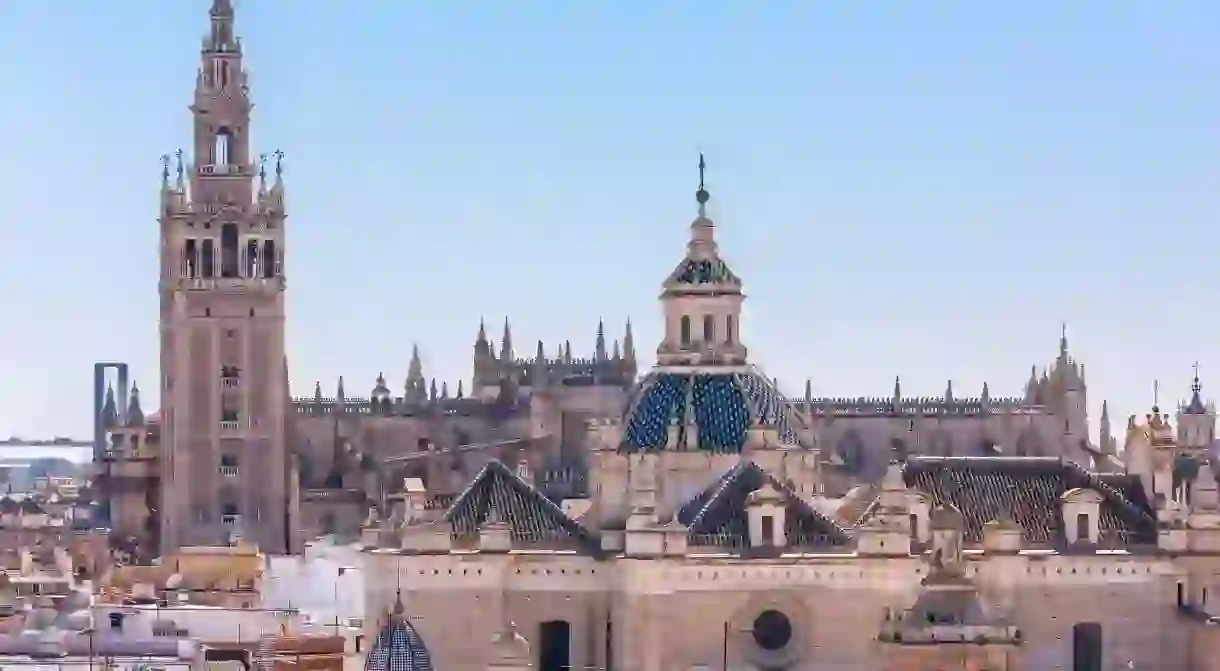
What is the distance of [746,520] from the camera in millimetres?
57000

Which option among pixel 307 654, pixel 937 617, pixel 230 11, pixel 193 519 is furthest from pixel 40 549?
pixel 937 617

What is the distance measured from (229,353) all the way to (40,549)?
300 inches

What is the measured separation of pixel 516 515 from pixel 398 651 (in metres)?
4.05

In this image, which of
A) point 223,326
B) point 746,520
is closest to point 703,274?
point 746,520

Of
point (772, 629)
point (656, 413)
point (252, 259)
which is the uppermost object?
point (252, 259)

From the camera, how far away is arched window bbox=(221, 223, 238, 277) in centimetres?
10112

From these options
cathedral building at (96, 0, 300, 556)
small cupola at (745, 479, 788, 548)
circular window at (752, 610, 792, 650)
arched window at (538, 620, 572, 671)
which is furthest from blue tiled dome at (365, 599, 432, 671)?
cathedral building at (96, 0, 300, 556)

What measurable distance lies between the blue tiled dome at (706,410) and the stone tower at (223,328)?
41.8 m

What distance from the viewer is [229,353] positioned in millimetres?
100875

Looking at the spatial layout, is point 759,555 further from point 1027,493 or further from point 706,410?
point 1027,493

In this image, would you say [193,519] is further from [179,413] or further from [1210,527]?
[1210,527]

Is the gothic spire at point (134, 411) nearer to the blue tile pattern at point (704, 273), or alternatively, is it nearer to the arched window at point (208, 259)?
the arched window at point (208, 259)

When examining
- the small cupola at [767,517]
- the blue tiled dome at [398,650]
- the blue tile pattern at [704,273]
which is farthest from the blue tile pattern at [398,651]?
the blue tile pattern at [704,273]

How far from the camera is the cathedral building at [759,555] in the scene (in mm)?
56375
